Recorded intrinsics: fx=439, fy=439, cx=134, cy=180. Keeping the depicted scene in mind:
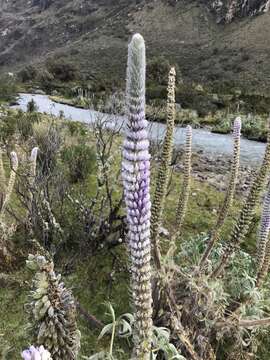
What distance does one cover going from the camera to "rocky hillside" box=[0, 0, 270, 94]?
53719mm

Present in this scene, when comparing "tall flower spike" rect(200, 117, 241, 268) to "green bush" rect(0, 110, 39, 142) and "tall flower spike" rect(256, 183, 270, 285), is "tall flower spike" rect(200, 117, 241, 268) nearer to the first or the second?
"tall flower spike" rect(256, 183, 270, 285)

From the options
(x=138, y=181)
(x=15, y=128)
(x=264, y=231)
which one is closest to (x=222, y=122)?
(x=15, y=128)

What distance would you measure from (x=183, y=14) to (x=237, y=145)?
8977 centimetres

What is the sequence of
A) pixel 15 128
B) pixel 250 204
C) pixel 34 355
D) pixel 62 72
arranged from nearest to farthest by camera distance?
1. pixel 34 355
2. pixel 250 204
3. pixel 15 128
4. pixel 62 72

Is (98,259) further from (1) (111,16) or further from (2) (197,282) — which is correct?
(1) (111,16)

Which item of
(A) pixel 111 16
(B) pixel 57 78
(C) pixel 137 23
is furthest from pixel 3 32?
(B) pixel 57 78

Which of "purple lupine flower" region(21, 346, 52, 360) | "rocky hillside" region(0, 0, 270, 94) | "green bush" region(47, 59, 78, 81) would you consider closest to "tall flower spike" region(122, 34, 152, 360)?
"purple lupine flower" region(21, 346, 52, 360)

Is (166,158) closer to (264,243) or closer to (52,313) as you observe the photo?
(52,313)

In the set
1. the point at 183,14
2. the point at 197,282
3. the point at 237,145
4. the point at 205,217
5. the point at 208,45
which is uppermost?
the point at 183,14

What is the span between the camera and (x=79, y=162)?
911 centimetres

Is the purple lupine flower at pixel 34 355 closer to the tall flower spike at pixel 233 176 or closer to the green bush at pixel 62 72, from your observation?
the tall flower spike at pixel 233 176

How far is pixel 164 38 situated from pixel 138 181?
82590mm

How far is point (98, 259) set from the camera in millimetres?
6066

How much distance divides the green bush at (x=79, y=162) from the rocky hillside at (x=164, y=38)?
31.2 metres
